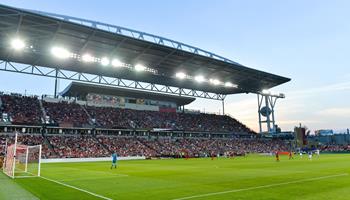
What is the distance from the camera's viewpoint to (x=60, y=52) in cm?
5031

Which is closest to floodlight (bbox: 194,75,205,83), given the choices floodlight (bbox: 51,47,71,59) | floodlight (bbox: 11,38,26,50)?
floodlight (bbox: 51,47,71,59)

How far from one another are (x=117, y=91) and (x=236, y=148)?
115ft

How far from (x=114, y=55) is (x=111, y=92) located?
21.4 m

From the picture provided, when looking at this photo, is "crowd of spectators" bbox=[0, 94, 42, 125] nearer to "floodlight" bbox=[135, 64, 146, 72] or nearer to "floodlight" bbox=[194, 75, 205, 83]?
"floodlight" bbox=[135, 64, 146, 72]

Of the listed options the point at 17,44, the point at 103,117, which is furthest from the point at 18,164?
the point at 103,117

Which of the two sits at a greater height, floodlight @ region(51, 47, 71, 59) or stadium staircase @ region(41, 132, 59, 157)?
floodlight @ region(51, 47, 71, 59)

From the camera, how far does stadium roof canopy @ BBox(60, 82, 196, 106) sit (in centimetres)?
6975

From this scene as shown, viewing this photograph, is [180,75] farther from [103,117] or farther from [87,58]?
[87,58]

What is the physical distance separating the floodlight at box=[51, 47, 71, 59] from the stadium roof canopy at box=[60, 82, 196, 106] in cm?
1645

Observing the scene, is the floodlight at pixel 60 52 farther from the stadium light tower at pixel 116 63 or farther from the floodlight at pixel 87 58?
the stadium light tower at pixel 116 63

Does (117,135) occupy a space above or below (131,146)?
above

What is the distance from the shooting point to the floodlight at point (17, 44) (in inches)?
1794

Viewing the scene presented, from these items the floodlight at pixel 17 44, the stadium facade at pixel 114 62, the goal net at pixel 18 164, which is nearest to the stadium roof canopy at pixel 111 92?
the stadium facade at pixel 114 62

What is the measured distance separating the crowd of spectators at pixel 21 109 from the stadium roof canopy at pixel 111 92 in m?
9.85
